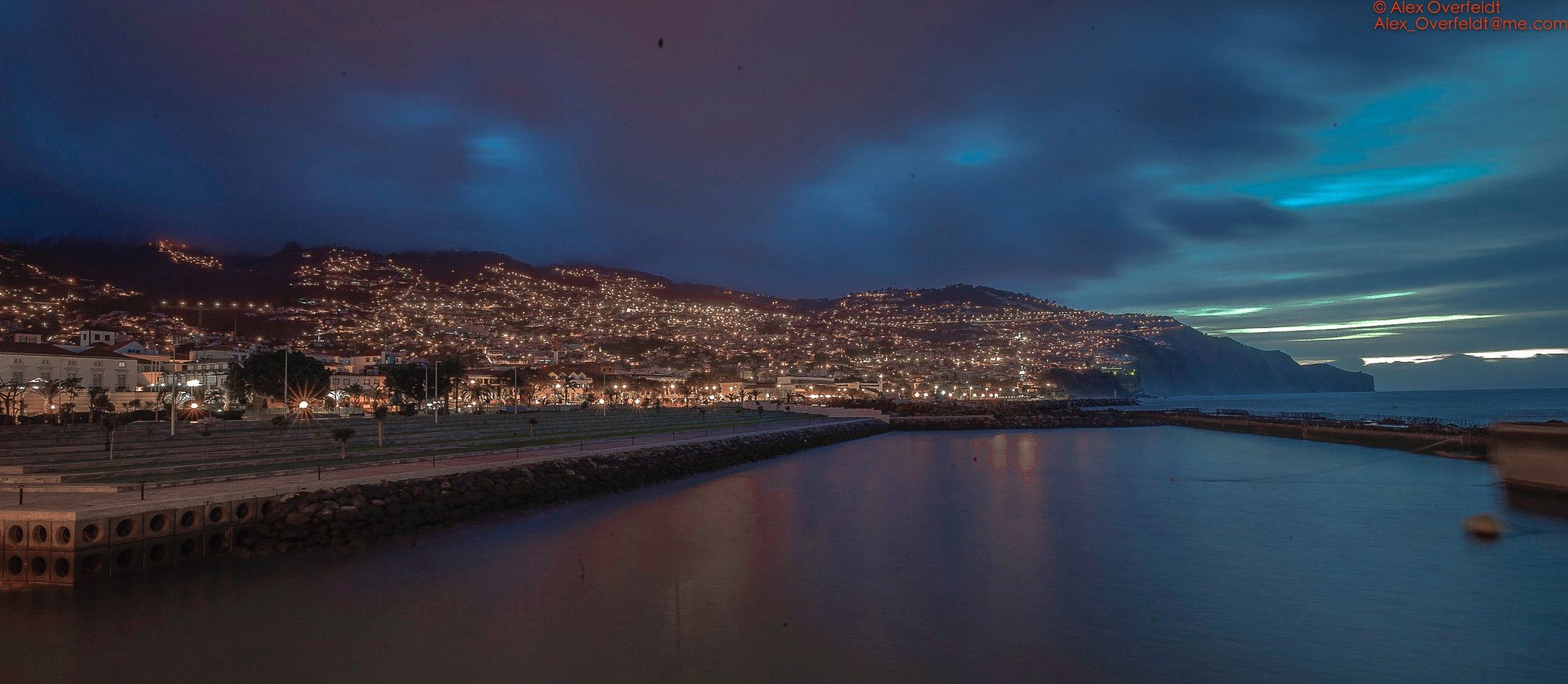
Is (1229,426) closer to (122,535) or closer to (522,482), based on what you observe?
(522,482)

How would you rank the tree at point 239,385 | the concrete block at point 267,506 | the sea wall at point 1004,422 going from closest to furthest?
the concrete block at point 267,506, the tree at point 239,385, the sea wall at point 1004,422

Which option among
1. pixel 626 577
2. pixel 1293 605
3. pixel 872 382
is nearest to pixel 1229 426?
pixel 1293 605

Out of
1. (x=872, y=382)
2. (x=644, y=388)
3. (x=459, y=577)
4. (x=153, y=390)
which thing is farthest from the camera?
(x=872, y=382)

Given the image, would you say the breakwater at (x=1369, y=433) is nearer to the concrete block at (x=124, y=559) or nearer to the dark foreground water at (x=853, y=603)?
the dark foreground water at (x=853, y=603)

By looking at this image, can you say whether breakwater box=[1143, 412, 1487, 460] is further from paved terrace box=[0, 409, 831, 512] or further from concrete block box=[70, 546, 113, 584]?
concrete block box=[70, 546, 113, 584]

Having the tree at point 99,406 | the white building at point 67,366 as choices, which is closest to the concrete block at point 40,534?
the tree at point 99,406

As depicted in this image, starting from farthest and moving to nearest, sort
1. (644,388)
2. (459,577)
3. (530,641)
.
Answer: (644,388) → (459,577) → (530,641)
